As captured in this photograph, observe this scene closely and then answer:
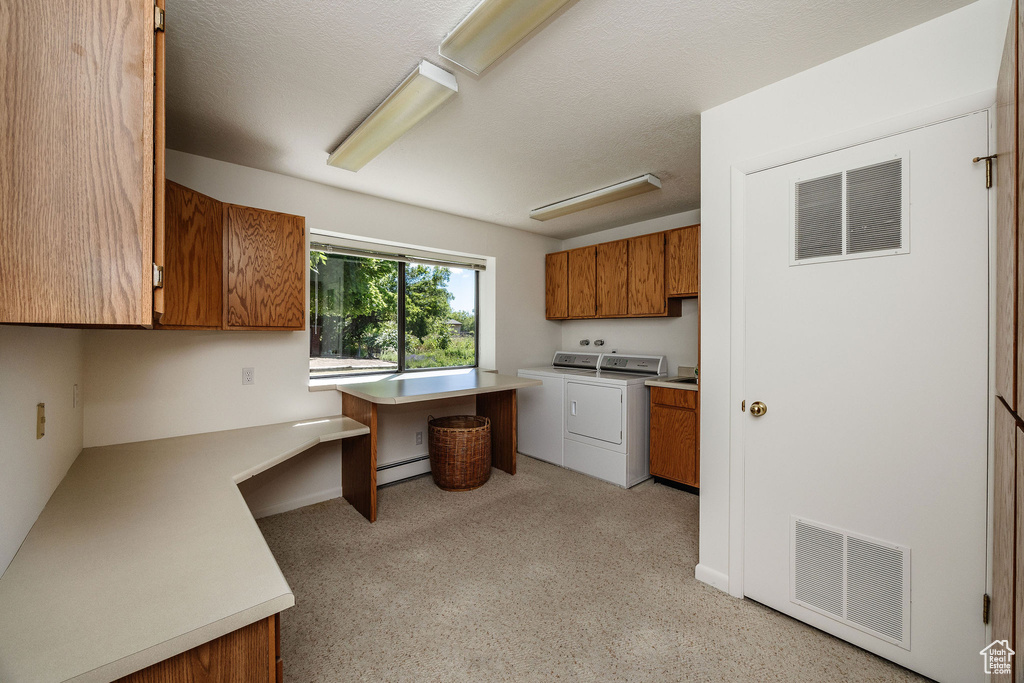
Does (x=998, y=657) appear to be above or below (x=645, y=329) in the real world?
below

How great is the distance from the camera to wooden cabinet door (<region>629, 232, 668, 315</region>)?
3695 millimetres

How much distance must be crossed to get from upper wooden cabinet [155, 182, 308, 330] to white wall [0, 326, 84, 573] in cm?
46

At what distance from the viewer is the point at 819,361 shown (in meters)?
1.76

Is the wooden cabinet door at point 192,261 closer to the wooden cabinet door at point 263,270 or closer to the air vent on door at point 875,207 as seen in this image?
the wooden cabinet door at point 263,270

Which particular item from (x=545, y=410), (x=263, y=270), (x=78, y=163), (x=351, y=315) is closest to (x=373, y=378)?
(x=351, y=315)

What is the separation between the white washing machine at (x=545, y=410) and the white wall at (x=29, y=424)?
9.91 ft

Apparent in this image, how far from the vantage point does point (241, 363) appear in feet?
9.09

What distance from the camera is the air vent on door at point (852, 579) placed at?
1575 millimetres

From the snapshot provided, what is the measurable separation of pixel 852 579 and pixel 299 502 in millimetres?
3232

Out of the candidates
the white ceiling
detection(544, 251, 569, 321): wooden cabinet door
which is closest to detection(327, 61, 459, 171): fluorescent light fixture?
the white ceiling

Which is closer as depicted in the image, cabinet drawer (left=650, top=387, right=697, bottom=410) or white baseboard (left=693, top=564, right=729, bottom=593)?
white baseboard (left=693, top=564, right=729, bottom=593)

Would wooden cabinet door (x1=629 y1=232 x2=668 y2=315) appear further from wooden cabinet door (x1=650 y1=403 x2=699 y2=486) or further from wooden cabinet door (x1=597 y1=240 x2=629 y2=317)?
wooden cabinet door (x1=650 y1=403 x2=699 y2=486)

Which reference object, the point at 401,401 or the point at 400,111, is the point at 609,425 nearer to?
the point at 401,401

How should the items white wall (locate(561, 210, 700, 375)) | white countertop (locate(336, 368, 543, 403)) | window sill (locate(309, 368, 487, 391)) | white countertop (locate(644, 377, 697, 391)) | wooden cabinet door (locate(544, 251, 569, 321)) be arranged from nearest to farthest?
1. white countertop (locate(336, 368, 543, 403))
2. window sill (locate(309, 368, 487, 391))
3. white countertop (locate(644, 377, 697, 391))
4. white wall (locate(561, 210, 700, 375))
5. wooden cabinet door (locate(544, 251, 569, 321))
